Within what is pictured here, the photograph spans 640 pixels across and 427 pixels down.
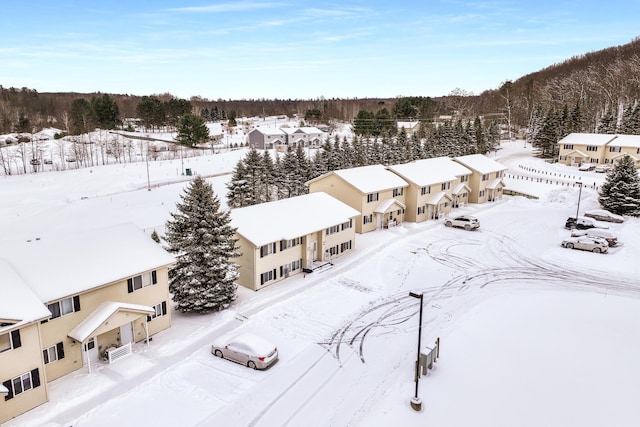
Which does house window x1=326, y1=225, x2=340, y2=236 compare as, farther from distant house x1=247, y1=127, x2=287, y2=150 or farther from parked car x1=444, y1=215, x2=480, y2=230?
distant house x1=247, y1=127, x2=287, y2=150

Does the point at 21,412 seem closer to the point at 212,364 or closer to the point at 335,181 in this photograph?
the point at 212,364

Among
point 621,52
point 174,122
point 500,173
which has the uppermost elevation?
point 621,52

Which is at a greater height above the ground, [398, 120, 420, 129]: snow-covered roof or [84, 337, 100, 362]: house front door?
[398, 120, 420, 129]: snow-covered roof

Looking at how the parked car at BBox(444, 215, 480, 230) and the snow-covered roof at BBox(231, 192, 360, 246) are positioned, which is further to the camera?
the parked car at BBox(444, 215, 480, 230)

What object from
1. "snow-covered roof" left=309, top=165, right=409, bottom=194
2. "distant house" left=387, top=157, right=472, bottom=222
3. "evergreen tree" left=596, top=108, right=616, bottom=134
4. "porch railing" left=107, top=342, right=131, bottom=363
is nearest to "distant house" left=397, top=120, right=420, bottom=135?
"evergreen tree" left=596, top=108, right=616, bottom=134

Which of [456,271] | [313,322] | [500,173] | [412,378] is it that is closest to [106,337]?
[313,322]

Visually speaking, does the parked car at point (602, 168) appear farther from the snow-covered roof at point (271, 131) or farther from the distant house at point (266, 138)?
the snow-covered roof at point (271, 131)

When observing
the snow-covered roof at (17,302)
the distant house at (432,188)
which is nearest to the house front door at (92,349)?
the snow-covered roof at (17,302)

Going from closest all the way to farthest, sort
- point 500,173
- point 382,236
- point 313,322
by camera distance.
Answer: point 313,322
point 382,236
point 500,173
